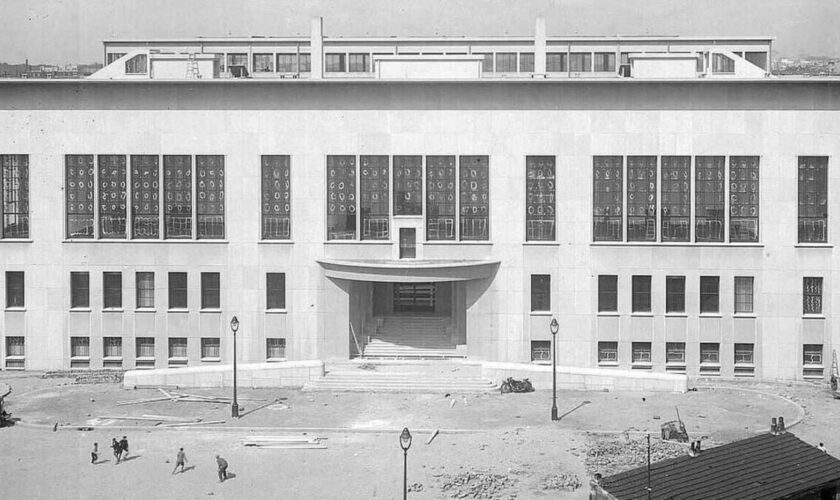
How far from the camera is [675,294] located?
161ft

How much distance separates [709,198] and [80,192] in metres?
34.1

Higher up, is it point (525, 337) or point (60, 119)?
point (60, 119)

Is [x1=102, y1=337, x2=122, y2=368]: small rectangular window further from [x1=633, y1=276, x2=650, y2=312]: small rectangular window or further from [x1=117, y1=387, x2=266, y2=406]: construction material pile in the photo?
[x1=633, y1=276, x2=650, y2=312]: small rectangular window

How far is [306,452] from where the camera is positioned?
1371 inches

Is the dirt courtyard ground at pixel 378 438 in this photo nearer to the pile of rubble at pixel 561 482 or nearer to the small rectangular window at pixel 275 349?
the pile of rubble at pixel 561 482

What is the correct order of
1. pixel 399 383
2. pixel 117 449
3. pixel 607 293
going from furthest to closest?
pixel 607 293
pixel 399 383
pixel 117 449

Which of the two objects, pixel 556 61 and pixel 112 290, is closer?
pixel 112 290

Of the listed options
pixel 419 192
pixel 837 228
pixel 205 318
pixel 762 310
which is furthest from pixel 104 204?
pixel 837 228

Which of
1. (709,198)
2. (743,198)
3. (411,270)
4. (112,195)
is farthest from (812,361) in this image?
(112,195)

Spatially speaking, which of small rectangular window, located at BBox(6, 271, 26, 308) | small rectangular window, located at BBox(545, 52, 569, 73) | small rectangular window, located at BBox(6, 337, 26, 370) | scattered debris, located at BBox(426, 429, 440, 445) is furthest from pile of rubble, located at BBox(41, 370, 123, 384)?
small rectangular window, located at BBox(545, 52, 569, 73)

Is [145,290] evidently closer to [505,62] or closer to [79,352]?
[79,352]

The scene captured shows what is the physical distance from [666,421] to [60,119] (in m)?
35.5

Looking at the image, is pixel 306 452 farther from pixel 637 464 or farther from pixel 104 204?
pixel 104 204

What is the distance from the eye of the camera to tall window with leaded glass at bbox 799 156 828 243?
48781 mm
